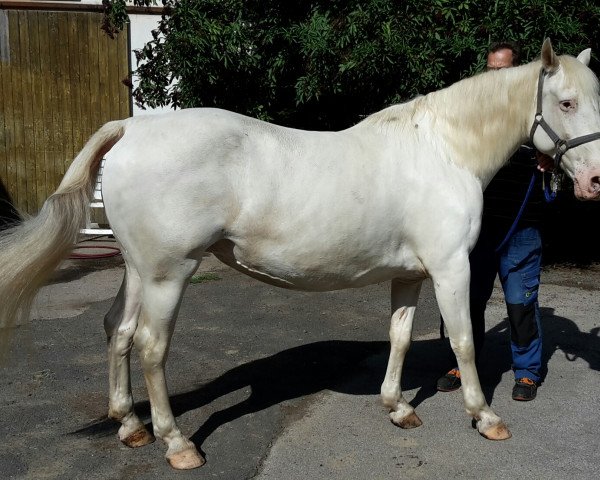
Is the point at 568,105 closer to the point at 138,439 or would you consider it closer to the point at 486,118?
the point at 486,118

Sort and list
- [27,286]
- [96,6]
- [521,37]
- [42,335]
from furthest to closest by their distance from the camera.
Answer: [96,6] → [521,37] → [42,335] → [27,286]

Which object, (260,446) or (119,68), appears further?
(119,68)

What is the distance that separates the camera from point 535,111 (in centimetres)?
379

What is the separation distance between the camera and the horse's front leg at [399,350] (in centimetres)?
412

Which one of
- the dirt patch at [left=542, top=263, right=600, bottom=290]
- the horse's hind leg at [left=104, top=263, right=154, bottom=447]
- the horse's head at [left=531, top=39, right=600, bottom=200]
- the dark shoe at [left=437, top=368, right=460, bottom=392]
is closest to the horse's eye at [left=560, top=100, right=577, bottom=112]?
the horse's head at [left=531, top=39, right=600, bottom=200]

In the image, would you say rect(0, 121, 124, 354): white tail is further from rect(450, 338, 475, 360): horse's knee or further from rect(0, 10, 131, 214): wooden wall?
rect(0, 10, 131, 214): wooden wall

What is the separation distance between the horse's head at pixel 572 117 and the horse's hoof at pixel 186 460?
2.43 metres

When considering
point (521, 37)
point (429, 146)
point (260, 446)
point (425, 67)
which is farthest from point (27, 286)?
point (521, 37)

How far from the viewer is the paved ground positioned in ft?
11.9

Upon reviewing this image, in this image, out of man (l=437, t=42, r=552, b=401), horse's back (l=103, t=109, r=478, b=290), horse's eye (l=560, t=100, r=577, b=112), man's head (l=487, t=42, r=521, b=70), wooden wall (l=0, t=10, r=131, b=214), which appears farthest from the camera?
wooden wall (l=0, t=10, r=131, b=214)

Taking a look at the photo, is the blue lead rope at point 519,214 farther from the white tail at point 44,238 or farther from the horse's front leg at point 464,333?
the white tail at point 44,238

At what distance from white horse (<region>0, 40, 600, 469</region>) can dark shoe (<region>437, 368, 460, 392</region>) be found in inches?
25.2

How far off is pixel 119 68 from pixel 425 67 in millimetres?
4720

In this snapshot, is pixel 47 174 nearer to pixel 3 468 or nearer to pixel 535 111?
pixel 3 468
